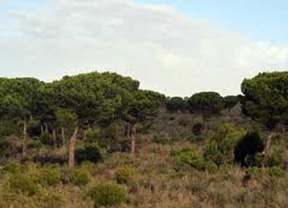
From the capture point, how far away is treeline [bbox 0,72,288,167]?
3828 centimetres

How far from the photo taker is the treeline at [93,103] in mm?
38281

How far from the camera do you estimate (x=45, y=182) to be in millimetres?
21078

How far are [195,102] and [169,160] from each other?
35288 millimetres

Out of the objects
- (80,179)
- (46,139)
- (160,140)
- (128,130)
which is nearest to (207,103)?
(128,130)

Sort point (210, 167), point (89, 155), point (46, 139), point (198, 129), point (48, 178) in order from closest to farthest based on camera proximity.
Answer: point (48, 178), point (210, 167), point (89, 155), point (46, 139), point (198, 129)

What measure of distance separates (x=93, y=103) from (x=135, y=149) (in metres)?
10.8

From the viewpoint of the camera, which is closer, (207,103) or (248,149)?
(248,149)

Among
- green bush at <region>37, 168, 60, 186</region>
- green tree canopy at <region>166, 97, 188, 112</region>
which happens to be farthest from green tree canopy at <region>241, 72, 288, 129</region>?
green tree canopy at <region>166, 97, 188, 112</region>

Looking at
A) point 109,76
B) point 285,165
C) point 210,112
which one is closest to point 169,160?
point 285,165

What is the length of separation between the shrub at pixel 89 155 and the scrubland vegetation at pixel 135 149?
88 mm

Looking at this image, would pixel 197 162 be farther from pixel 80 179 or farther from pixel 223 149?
A: pixel 80 179

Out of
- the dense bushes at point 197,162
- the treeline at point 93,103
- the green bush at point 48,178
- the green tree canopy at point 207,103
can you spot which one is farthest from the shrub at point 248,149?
the green tree canopy at point 207,103

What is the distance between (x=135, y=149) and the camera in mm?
50375

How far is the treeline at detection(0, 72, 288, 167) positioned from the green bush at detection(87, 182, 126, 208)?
68.0 ft
